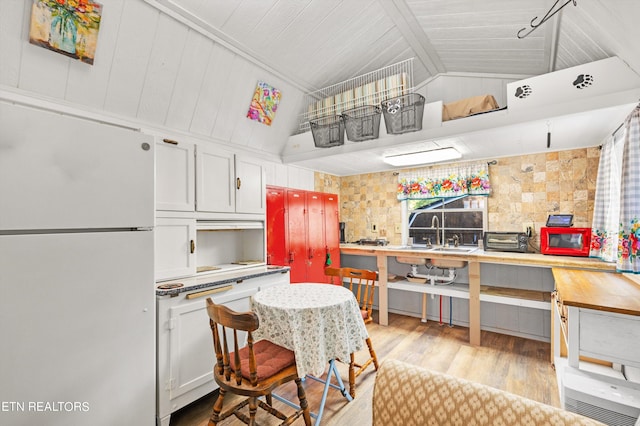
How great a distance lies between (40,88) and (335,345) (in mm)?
2606

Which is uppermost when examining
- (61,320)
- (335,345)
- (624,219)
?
(624,219)

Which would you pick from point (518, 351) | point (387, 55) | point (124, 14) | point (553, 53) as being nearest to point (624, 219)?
point (553, 53)

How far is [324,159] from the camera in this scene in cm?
375

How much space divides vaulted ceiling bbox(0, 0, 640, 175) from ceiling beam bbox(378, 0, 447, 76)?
0.01 metres

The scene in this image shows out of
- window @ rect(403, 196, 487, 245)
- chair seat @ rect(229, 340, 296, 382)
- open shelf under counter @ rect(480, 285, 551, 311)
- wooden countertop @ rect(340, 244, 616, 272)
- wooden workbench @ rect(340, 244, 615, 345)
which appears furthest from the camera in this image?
window @ rect(403, 196, 487, 245)

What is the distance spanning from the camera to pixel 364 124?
3.14 metres

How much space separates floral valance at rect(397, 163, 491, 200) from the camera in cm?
376

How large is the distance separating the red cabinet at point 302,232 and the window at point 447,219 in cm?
118

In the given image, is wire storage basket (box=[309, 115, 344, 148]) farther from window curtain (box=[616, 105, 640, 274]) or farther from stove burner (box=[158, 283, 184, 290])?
window curtain (box=[616, 105, 640, 274])

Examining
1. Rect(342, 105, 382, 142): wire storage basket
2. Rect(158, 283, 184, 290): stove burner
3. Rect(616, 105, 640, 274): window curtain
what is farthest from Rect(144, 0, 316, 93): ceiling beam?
Rect(616, 105, 640, 274): window curtain

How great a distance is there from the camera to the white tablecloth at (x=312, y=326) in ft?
5.75

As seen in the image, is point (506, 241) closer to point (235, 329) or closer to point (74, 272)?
point (235, 329)

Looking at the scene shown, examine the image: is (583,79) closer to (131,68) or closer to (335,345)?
(335,345)

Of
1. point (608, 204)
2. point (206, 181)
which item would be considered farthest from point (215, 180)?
point (608, 204)
